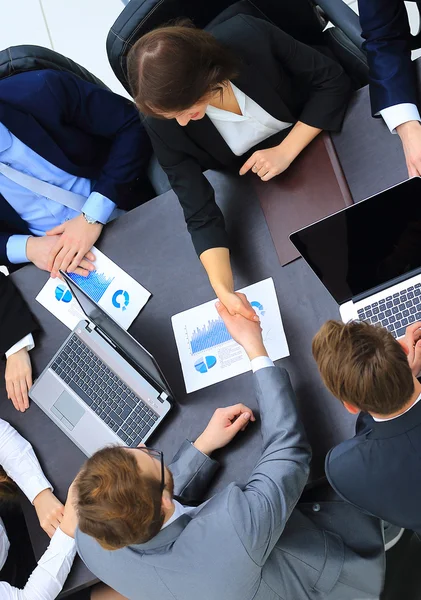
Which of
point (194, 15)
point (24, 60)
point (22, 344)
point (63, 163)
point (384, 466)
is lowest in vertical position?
point (384, 466)

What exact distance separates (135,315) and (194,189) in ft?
1.14

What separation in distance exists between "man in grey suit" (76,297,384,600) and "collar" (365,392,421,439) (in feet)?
0.48

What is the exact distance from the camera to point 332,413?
1.34m

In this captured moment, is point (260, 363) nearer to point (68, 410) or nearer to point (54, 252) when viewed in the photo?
Answer: point (68, 410)

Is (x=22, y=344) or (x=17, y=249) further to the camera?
(x=17, y=249)

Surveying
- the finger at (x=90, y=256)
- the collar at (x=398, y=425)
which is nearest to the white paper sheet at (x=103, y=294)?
the finger at (x=90, y=256)

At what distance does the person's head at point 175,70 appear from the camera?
4.13 feet

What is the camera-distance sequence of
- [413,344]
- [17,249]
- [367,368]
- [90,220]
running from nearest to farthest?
[367,368] < [413,344] < [90,220] < [17,249]

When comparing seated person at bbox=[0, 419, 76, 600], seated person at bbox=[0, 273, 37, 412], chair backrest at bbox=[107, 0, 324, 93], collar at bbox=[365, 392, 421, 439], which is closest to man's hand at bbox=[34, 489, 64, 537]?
seated person at bbox=[0, 419, 76, 600]

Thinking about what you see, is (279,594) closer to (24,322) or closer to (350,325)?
(350,325)

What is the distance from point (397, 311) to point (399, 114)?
43cm

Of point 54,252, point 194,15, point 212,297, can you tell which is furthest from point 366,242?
point 54,252

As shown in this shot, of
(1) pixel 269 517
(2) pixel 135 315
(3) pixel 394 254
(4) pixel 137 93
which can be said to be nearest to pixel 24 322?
(2) pixel 135 315

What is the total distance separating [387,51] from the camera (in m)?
1.47
